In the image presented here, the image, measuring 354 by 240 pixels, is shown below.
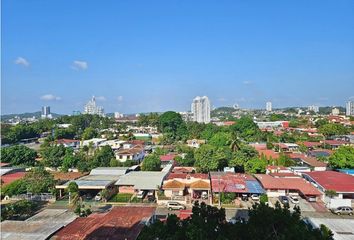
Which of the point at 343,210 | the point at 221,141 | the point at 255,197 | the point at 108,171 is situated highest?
the point at 221,141

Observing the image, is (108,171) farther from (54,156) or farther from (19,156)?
(19,156)

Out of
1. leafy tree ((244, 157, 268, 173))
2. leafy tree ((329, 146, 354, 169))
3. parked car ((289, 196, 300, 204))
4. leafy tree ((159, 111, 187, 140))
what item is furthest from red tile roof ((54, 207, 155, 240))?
leafy tree ((159, 111, 187, 140))

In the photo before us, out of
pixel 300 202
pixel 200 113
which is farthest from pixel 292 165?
pixel 200 113

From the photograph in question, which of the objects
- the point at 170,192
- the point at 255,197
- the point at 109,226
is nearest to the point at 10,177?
the point at 170,192

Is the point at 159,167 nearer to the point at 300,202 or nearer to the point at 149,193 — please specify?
the point at 149,193

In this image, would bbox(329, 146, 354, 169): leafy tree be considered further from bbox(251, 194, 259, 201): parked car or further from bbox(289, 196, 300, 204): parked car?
bbox(251, 194, 259, 201): parked car

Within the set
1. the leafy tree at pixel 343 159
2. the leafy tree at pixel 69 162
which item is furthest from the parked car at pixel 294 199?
the leafy tree at pixel 69 162

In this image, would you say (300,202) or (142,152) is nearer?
(300,202)
